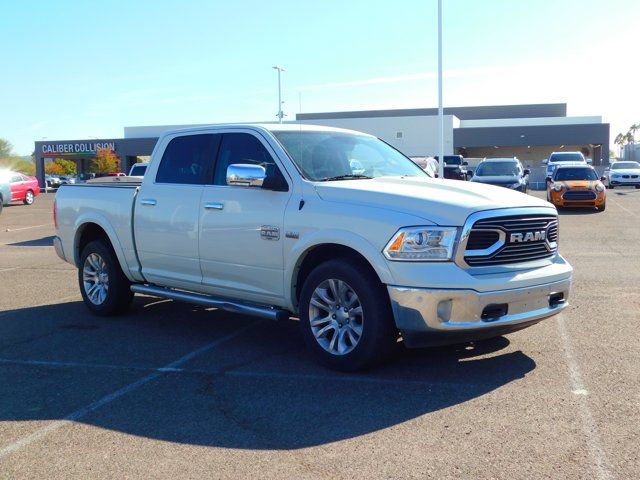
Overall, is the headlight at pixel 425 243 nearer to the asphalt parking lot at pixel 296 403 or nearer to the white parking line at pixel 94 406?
the asphalt parking lot at pixel 296 403

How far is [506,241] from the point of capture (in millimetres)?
5387

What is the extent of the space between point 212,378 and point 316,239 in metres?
1.40

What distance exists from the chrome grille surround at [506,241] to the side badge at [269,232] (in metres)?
1.65

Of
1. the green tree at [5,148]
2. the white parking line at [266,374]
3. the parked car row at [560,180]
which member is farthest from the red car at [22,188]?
the green tree at [5,148]

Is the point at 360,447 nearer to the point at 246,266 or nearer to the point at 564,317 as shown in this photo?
the point at 246,266

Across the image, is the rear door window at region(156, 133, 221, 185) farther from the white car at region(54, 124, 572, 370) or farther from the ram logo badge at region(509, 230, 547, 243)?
the ram logo badge at region(509, 230, 547, 243)

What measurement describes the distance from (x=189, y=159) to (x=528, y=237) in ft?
11.5

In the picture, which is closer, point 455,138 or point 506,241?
point 506,241

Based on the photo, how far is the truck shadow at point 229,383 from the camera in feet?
15.0

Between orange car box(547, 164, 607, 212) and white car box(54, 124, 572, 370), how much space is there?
16.9 m

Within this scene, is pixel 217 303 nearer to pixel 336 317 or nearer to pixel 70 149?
pixel 336 317

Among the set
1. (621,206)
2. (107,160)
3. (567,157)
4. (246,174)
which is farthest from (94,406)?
(107,160)

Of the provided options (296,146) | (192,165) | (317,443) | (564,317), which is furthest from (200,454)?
(564,317)

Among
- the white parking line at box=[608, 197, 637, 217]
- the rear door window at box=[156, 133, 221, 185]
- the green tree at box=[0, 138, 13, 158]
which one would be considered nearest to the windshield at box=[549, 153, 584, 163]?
the white parking line at box=[608, 197, 637, 217]
